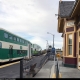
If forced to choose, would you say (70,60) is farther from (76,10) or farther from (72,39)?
(76,10)

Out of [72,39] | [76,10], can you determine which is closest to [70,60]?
[72,39]

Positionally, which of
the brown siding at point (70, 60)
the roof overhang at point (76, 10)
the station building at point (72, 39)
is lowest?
the brown siding at point (70, 60)

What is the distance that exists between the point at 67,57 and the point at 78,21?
3.35 m

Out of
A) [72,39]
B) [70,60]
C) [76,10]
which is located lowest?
[70,60]

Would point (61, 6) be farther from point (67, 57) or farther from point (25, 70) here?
point (25, 70)

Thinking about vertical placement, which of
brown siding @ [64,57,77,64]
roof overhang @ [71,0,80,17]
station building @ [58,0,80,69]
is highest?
roof overhang @ [71,0,80,17]

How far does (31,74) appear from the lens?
10.3 meters

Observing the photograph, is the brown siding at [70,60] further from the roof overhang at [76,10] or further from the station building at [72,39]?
the roof overhang at [76,10]

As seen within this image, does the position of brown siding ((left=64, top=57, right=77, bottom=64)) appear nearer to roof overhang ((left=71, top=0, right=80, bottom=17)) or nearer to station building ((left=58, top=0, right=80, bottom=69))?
station building ((left=58, top=0, right=80, bottom=69))

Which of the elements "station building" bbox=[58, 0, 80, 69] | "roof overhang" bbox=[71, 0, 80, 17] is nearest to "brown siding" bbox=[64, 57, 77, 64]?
"station building" bbox=[58, 0, 80, 69]

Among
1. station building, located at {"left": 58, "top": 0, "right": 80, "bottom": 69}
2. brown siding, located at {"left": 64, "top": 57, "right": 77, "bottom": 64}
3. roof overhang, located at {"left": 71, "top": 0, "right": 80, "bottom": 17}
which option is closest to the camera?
roof overhang, located at {"left": 71, "top": 0, "right": 80, "bottom": 17}

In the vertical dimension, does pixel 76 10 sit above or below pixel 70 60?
above

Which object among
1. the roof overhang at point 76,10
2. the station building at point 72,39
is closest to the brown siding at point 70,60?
the station building at point 72,39

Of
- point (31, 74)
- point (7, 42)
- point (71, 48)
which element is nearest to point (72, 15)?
point (71, 48)
